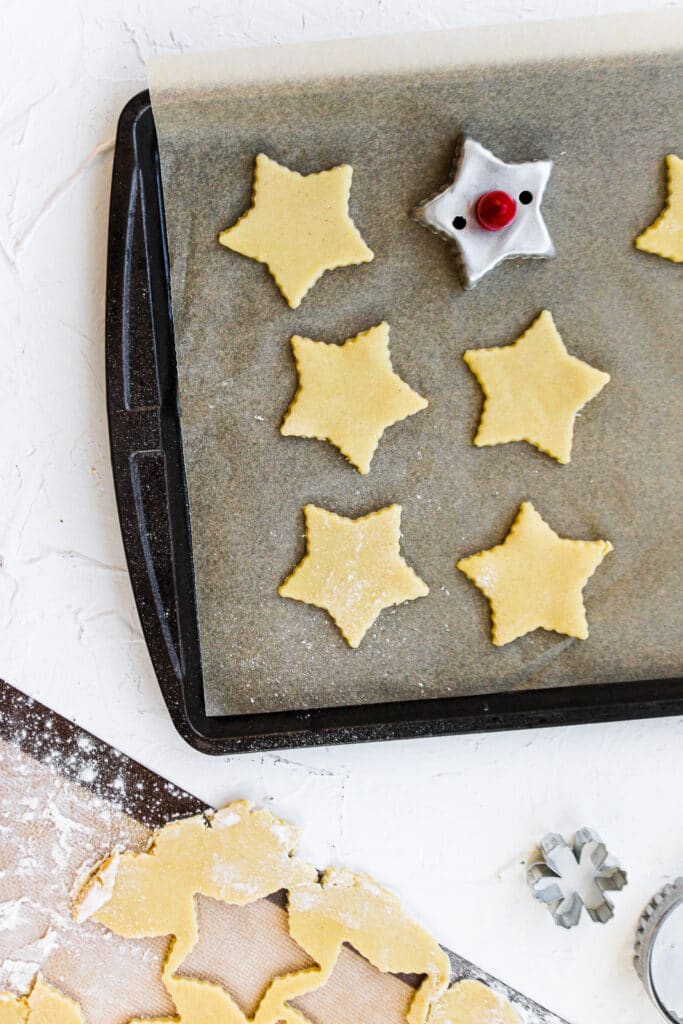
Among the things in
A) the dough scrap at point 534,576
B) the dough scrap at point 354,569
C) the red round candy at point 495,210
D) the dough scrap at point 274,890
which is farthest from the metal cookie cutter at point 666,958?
the red round candy at point 495,210

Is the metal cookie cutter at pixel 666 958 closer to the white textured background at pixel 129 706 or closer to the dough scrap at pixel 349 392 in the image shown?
the white textured background at pixel 129 706

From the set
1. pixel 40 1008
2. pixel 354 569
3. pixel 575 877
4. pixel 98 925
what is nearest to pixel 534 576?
pixel 354 569

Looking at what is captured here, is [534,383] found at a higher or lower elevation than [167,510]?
higher

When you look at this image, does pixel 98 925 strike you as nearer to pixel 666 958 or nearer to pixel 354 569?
pixel 354 569

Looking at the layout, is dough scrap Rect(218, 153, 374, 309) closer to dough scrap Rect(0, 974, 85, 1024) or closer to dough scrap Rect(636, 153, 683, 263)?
dough scrap Rect(636, 153, 683, 263)

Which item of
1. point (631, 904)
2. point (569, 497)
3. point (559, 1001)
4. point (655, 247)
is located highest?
point (655, 247)

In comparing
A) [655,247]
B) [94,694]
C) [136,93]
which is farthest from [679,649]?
[136,93]

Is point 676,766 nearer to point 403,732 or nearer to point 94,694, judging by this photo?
point 403,732
